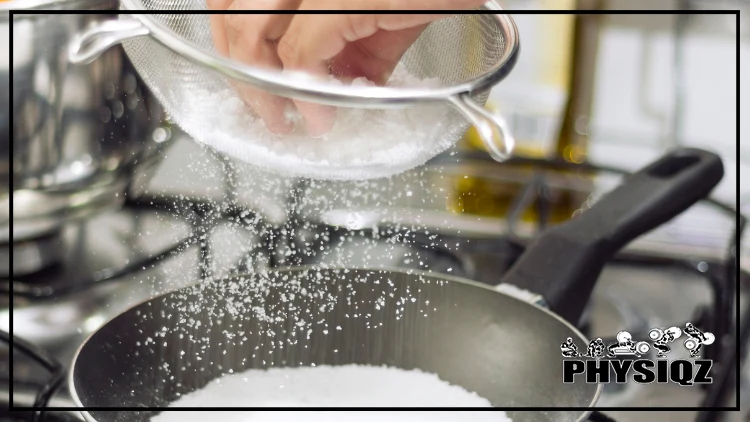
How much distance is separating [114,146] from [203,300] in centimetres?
12

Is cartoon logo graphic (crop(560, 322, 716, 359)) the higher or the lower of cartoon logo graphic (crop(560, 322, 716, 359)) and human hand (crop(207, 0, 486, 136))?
the lower

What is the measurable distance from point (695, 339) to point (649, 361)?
0.04m

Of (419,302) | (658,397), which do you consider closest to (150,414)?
(419,302)

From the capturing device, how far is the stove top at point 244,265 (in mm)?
591

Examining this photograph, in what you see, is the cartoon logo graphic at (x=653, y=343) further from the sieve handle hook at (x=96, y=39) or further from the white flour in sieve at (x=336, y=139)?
the sieve handle hook at (x=96, y=39)

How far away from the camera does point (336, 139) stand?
0.47 metres

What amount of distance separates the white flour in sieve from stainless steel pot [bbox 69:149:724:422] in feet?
0.37

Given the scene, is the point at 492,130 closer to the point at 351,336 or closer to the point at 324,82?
the point at 324,82

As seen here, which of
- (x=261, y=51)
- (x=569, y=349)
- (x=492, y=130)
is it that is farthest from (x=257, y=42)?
(x=569, y=349)

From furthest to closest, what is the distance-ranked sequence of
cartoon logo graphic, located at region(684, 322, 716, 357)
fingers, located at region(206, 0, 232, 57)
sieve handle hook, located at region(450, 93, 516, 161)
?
cartoon logo graphic, located at region(684, 322, 716, 357)
fingers, located at region(206, 0, 232, 57)
sieve handle hook, located at region(450, 93, 516, 161)

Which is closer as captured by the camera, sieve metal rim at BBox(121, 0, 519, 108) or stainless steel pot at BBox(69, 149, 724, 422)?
sieve metal rim at BBox(121, 0, 519, 108)

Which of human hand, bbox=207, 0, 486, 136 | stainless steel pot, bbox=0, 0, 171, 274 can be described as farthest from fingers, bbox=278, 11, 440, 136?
stainless steel pot, bbox=0, 0, 171, 274

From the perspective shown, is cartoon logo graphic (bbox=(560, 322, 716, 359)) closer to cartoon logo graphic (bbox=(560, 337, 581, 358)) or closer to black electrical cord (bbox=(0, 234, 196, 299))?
cartoon logo graphic (bbox=(560, 337, 581, 358))

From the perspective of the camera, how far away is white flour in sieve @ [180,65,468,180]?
0.47 m
